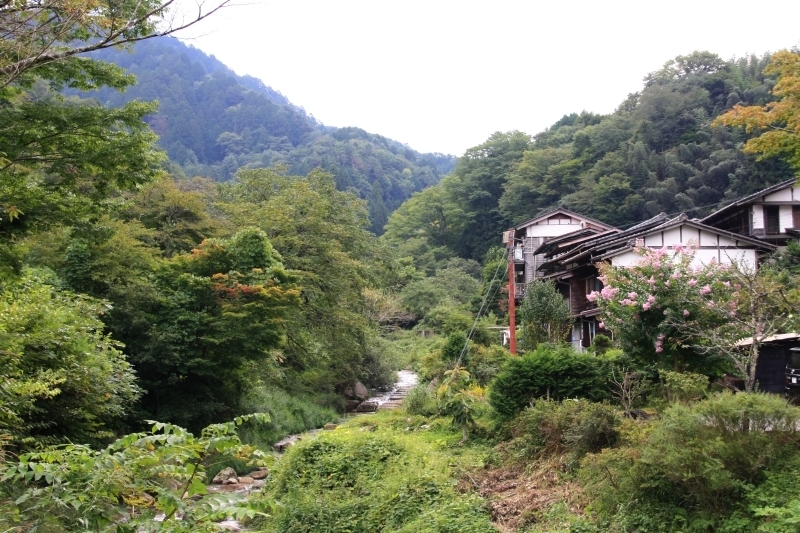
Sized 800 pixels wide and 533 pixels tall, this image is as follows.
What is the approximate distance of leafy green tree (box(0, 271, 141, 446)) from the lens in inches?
395

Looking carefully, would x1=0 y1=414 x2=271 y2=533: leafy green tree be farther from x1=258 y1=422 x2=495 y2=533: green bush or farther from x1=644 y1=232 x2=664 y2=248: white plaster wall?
x1=644 y1=232 x2=664 y2=248: white plaster wall

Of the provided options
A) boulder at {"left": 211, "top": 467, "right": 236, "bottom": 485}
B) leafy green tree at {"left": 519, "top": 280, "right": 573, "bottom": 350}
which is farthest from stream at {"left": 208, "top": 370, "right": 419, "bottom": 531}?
leafy green tree at {"left": 519, "top": 280, "right": 573, "bottom": 350}

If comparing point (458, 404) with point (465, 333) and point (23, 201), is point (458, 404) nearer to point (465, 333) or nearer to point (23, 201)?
point (465, 333)

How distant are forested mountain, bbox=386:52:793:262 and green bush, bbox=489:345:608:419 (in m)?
35.3

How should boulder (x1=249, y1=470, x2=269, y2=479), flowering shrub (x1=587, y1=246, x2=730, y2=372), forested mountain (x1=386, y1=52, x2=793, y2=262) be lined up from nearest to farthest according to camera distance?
1. flowering shrub (x1=587, y1=246, x2=730, y2=372)
2. boulder (x1=249, y1=470, x2=269, y2=479)
3. forested mountain (x1=386, y1=52, x2=793, y2=262)

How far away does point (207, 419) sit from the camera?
19812 millimetres

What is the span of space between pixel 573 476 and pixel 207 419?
12.8 metres

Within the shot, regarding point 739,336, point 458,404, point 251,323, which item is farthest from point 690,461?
point 251,323

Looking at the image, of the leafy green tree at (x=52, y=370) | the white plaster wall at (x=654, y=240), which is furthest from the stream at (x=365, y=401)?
the white plaster wall at (x=654, y=240)

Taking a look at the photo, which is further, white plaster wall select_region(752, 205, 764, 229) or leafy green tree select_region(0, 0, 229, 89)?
white plaster wall select_region(752, 205, 764, 229)

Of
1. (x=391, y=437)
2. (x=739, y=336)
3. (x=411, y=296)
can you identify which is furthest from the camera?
(x=411, y=296)

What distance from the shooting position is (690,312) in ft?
42.5

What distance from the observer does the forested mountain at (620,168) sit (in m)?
49.3

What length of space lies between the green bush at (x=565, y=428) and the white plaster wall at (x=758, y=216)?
2269 centimetres
